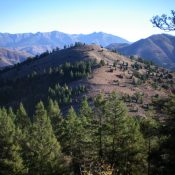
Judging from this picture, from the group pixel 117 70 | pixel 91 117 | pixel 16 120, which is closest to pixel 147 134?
pixel 91 117

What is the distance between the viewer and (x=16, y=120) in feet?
263

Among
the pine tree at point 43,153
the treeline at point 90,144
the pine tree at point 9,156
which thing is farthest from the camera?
the pine tree at point 9,156

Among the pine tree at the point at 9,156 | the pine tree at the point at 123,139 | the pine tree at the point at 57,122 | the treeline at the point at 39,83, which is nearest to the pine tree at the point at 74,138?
the pine tree at the point at 57,122

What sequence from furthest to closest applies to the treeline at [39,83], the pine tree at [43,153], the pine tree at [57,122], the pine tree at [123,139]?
the treeline at [39,83], the pine tree at [57,122], the pine tree at [43,153], the pine tree at [123,139]

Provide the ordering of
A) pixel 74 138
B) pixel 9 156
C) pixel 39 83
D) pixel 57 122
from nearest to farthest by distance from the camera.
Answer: pixel 9 156
pixel 74 138
pixel 57 122
pixel 39 83

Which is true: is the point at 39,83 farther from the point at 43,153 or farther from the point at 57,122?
the point at 43,153

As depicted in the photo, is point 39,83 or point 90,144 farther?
point 39,83

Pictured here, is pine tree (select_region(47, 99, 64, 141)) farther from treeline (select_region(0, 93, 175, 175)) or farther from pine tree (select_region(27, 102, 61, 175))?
pine tree (select_region(27, 102, 61, 175))

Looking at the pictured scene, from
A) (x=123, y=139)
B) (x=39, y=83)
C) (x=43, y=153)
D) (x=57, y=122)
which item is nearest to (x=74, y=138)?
(x=43, y=153)

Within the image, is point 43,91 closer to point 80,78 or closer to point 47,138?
point 80,78

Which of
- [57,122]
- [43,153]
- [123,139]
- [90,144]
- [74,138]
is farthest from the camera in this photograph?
[57,122]

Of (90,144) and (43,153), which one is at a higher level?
(90,144)

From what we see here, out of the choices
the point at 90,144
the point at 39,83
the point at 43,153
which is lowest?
the point at 39,83

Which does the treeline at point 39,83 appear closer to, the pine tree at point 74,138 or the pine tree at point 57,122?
the pine tree at point 57,122
